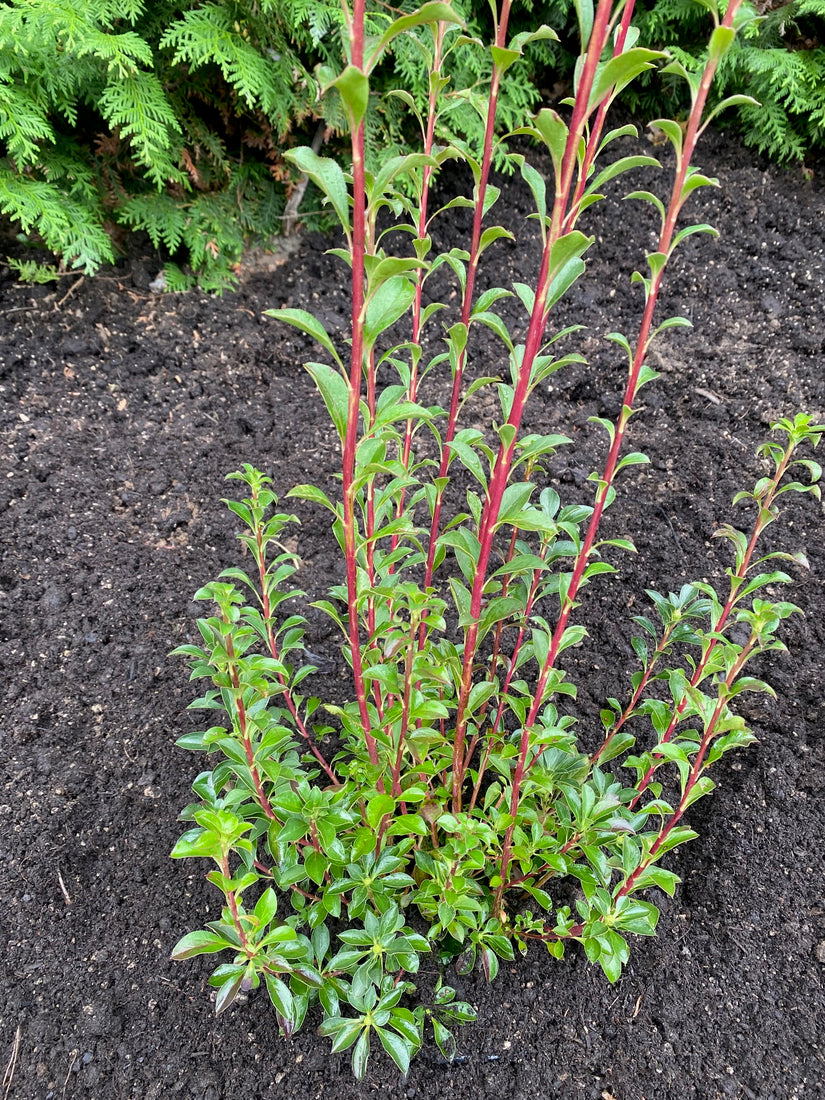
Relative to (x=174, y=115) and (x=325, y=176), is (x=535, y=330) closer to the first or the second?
(x=325, y=176)

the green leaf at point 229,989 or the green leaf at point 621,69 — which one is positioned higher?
the green leaf at point 621,69

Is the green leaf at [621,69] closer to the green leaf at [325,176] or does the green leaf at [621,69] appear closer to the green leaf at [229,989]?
the green leaf at [325,176]

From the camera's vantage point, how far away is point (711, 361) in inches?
124

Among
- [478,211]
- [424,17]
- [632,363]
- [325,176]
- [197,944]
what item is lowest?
[197,944]

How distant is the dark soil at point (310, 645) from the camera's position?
160cm

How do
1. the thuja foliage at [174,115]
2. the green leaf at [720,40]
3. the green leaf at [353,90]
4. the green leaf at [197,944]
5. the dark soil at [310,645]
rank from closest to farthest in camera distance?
the green leaf at [353,90]
the green leaf at [720,40]
the green leaf at [197,944]
the dark soil at [310,645]
the thuja foliage at [174,115]

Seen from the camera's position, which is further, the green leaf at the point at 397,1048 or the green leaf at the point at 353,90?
the green leaf at the point at 397,1048

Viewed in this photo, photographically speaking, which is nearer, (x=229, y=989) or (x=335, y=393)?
(x=335, y=393)

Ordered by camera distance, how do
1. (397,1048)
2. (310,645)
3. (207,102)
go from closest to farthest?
(397,1048) → (310,645) → (207,102)

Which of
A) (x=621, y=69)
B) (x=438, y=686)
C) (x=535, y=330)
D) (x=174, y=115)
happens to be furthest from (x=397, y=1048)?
(x=174, y=115)

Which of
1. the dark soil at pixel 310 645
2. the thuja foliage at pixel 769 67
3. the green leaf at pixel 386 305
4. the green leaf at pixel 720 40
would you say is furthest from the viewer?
the thuja foliage at pixel 769 67

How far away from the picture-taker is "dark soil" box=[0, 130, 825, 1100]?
1.60 meters

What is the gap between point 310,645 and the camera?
2354mm

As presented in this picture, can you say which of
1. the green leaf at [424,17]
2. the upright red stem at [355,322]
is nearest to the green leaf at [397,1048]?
the upright red stem at [355,322]
